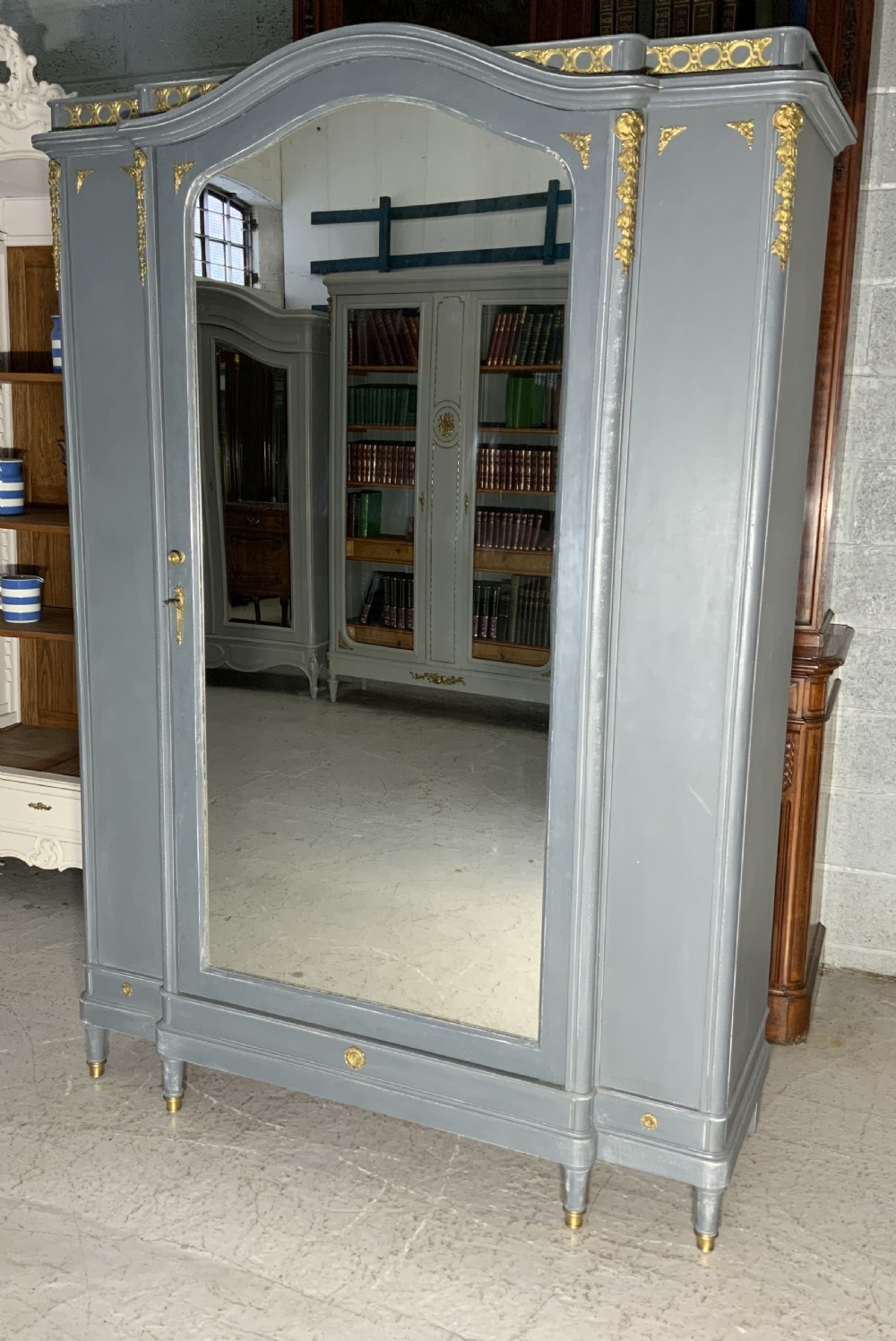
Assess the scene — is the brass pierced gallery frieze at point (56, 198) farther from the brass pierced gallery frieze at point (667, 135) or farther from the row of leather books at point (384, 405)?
the brass pierced gallery frieze at point (667, 135)

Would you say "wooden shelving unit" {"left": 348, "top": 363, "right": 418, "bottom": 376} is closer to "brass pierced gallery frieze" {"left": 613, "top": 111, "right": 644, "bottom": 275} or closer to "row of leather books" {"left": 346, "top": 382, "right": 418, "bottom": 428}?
"row of leather books" {"left": 346, "top": 382, "right": 418, "bottom": 428}

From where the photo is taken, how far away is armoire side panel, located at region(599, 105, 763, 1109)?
1.99 meters

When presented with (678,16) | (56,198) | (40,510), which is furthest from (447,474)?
(40,510)

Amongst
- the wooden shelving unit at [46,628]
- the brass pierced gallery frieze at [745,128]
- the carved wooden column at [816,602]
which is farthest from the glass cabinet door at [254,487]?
the carved wooden column at [816,602]

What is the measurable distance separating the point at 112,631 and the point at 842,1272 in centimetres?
188

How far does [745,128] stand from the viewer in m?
1.95

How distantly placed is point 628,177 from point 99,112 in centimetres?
112

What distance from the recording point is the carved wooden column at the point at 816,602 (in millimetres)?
2715

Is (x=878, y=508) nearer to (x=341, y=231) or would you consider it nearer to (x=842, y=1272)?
(x=341, y=231)

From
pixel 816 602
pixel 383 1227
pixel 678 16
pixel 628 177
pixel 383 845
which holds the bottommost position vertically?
pixel 383 1227

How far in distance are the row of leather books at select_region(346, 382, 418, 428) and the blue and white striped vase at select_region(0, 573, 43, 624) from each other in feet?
5.27

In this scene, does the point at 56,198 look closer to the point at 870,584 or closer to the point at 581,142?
the point at 581,142

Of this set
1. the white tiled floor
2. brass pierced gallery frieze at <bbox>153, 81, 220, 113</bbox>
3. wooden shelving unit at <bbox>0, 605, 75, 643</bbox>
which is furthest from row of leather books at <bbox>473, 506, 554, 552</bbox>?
wooden shelving unit at <bbox>0, 605, 75, 643</bbox>

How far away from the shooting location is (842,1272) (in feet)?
7.20
